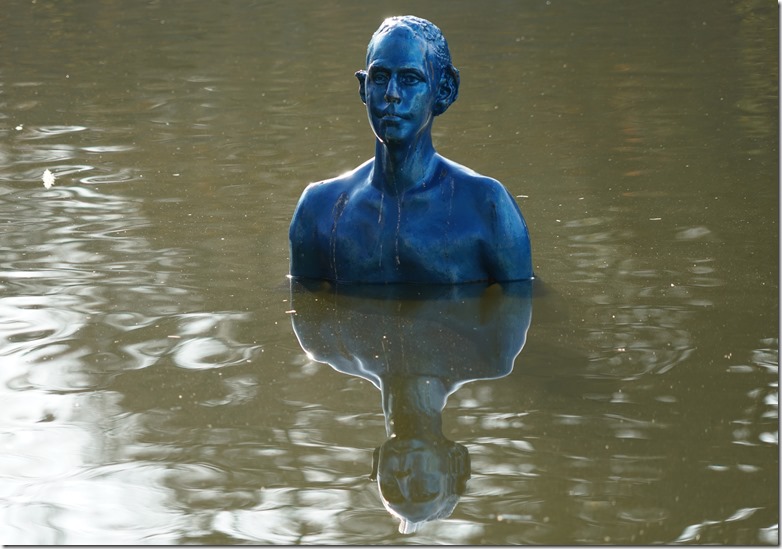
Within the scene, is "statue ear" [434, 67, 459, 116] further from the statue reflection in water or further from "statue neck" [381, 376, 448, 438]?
"statue neck" [381, 376, 448, 438]

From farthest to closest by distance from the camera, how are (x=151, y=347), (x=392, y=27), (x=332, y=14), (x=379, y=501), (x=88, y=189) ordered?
(x=332, y=14) → (x=88, y=189) → (x=392, y=27) → (x=151, y=347) → (x=379, y=501)

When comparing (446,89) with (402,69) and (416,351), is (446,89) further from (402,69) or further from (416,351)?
(416,351)

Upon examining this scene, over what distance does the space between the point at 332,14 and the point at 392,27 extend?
10257 mm

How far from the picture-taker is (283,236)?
6.73m

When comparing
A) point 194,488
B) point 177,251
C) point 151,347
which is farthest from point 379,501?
point 177,251

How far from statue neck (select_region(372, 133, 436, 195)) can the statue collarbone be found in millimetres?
17

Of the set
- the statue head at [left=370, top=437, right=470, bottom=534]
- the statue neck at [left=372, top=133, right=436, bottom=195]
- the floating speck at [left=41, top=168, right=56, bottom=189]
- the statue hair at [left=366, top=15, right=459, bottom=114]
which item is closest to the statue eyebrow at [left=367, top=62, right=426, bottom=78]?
the statue hair at [left=366, top=15, right=459, bottom=114]

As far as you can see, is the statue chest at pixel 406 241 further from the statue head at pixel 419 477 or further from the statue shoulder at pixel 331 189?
the statue head at pixel 419 477

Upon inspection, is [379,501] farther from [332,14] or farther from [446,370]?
[332,14]

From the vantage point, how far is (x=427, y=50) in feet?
18.0

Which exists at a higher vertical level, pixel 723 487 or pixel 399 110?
pixel 399 110

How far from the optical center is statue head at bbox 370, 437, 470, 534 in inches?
146

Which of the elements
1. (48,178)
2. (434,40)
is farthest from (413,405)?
(48,178)

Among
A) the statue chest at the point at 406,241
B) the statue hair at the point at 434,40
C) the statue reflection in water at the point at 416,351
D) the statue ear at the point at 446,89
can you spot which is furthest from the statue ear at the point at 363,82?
the statue reflection in water at the point at 416,351
